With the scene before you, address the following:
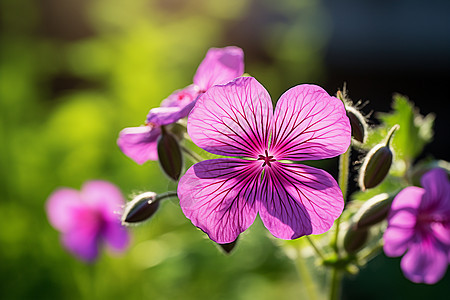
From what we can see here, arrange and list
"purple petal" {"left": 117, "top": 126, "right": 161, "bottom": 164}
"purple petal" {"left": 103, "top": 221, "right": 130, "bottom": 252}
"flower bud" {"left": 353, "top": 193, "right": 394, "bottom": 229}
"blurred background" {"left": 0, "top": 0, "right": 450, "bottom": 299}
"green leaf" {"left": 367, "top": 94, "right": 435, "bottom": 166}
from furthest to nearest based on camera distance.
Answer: "blurred background" {"left": 0, "top": 0, "right": 450, "bottom": 299}, "purple petal" {"left": 103, "top": 221, "right": 130, "bottom": 252}, "green leaf" {"left": 367, "top": 94, "right": 435, "bottom": 166}, "purple petal" {"left": 117, "top": 126, "right": 161, "bottom": 164}, "flower bud" {"left": 353, "top": 193, "right": 394, "bottom": 229}

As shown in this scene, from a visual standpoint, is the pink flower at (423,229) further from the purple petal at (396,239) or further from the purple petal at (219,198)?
the purple petal at (219,198)

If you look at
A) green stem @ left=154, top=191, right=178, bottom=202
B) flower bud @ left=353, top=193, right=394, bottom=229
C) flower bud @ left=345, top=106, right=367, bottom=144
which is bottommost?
flower bud @ left=353, top=193, right=394, bottom=229

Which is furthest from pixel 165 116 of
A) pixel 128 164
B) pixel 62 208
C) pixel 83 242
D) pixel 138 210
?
pixel 128 164

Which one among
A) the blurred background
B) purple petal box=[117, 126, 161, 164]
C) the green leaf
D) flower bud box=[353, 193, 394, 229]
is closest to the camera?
flower bud box=[353, 193, 394, 229]

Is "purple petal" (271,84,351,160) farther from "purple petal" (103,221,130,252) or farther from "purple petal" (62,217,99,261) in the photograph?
"purple petal" (62,217,99,261)

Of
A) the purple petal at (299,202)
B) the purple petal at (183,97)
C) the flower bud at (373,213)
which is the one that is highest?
the purple petal at (183,97)

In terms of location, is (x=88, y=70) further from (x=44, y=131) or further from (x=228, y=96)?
(x=228, y=96)

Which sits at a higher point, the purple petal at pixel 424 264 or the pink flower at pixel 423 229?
the pink flower at pixel 423 229

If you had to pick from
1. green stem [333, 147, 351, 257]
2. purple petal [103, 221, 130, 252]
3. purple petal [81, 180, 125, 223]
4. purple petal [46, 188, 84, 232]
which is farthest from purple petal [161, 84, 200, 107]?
purple petal [46, 188, 84, 232]

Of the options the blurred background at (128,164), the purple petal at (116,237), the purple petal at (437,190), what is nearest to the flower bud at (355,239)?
the purple petal at (437,190)
